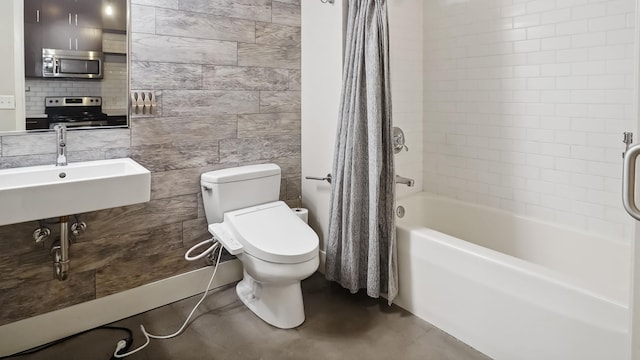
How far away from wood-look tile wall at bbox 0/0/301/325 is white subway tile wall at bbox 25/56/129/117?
0.08 m

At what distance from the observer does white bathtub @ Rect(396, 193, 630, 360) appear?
60.6 inches

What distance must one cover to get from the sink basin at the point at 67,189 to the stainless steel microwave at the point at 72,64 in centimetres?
44

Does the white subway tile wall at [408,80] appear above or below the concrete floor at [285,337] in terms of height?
above

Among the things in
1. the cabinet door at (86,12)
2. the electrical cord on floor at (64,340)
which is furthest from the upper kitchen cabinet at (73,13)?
the electrical cord on floor at (64,340)

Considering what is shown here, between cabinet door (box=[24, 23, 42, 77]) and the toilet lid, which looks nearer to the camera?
cabinet door (box=[24, 23, 42, 77])

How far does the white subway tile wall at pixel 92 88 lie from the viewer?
193cm

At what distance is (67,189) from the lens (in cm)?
162

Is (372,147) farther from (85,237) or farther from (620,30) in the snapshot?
(85,237)

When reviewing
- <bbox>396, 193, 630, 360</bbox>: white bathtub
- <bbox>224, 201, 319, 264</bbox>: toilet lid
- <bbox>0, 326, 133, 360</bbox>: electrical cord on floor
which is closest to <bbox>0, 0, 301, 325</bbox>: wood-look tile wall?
<bbox>0, 326, 133, 360</bbox>: electrical cord on floor

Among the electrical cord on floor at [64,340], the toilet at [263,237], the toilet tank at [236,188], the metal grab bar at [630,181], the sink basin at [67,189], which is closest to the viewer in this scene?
the metal grab bar at [630,181]

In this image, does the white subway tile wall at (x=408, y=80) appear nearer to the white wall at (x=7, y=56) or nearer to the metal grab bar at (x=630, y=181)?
the metal grab bar at (x=630, y=181)

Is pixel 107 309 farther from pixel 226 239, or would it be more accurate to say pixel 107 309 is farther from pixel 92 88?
pixel 92 88

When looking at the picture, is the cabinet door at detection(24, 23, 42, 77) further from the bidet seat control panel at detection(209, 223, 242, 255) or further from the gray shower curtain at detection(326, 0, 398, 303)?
the gray shower curtain at detection(326, 0, 398, 303)

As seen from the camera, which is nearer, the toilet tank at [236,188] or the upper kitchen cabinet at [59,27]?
the upper kitchen cabinet at [59,27]
